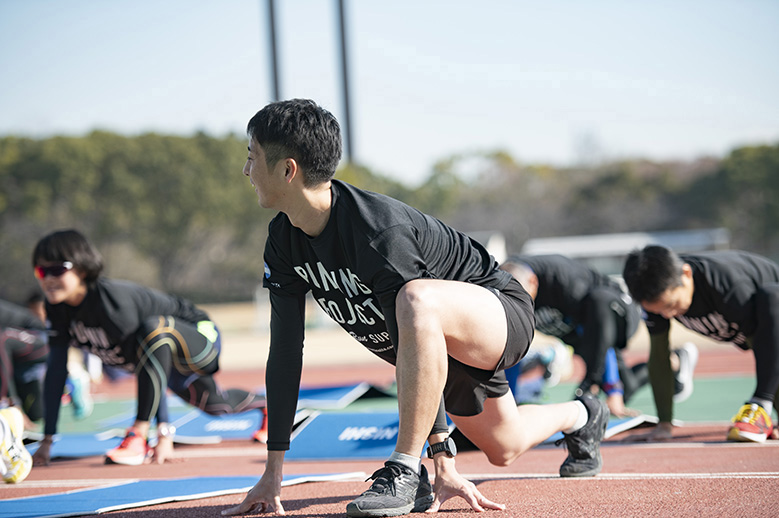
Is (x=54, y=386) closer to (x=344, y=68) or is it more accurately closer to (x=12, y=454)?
(x=12, y=454)

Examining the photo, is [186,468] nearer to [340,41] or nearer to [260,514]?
[260,514]

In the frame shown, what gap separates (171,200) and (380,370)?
31588 mm

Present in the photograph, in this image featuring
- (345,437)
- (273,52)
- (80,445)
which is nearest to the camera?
(345,437)

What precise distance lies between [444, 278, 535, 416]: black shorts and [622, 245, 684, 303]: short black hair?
1647 millimetres

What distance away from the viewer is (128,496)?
3352 mm

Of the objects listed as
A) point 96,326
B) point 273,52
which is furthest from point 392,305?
point 273,52

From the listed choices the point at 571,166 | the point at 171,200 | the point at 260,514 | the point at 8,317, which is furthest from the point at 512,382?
the point at 571,166

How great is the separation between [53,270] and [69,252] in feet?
0.47

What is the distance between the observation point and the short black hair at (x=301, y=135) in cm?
265

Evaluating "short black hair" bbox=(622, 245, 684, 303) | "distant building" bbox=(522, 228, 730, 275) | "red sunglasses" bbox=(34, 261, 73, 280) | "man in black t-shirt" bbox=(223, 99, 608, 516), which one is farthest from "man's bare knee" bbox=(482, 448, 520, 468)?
"distant building" bbox=(522, 228, 730, 275)

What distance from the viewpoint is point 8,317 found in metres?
7.77

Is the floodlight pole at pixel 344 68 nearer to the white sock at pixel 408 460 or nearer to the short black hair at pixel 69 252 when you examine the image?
the short black hair at pixel 69 252

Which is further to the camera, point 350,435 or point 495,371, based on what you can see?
point 350,435

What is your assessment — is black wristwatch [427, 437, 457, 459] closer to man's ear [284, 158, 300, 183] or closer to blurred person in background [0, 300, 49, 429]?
man's ear [284, 158, 300, 183]
